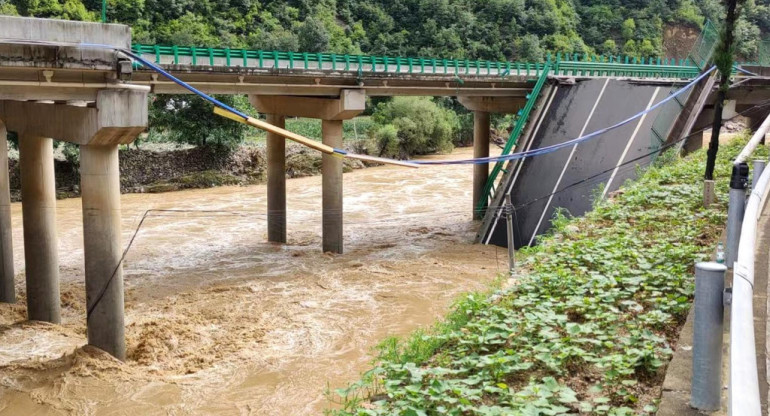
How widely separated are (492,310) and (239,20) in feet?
206

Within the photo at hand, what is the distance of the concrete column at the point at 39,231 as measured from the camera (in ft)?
53.1

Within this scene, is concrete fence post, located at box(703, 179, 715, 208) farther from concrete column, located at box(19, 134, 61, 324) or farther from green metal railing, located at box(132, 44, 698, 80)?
green metal railing, located at box(132, 44, 698, 80)

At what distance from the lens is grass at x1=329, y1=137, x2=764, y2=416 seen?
539 cm

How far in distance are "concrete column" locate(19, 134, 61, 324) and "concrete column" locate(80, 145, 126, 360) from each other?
3.30 m

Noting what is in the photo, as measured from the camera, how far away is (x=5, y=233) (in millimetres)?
16922

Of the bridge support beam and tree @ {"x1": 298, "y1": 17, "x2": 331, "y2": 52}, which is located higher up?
tree @ {"x1": 298, "y1": 17, "x2": 331, "y2": 52}

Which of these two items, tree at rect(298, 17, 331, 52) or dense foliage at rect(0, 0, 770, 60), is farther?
tree at rect(298, 17, 331, 52)

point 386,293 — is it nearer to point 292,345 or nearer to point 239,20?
point 292,345

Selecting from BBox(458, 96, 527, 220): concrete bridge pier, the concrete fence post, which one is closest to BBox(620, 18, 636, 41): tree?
BBox(458, 96, 527, 220): concrete bridge pier

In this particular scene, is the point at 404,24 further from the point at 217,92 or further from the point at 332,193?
the point at 217,92

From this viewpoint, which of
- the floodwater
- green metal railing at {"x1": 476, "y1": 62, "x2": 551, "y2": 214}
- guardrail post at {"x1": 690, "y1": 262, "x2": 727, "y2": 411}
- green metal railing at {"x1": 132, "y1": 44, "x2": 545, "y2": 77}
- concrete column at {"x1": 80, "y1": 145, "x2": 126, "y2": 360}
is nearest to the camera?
guardrail post at {"x1": 690, "y1": 262, "x2": 727, "y2": 411}

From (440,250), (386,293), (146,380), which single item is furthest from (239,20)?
(146,380)

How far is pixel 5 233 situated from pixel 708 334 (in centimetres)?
1669

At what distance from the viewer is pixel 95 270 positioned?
1338 cm
